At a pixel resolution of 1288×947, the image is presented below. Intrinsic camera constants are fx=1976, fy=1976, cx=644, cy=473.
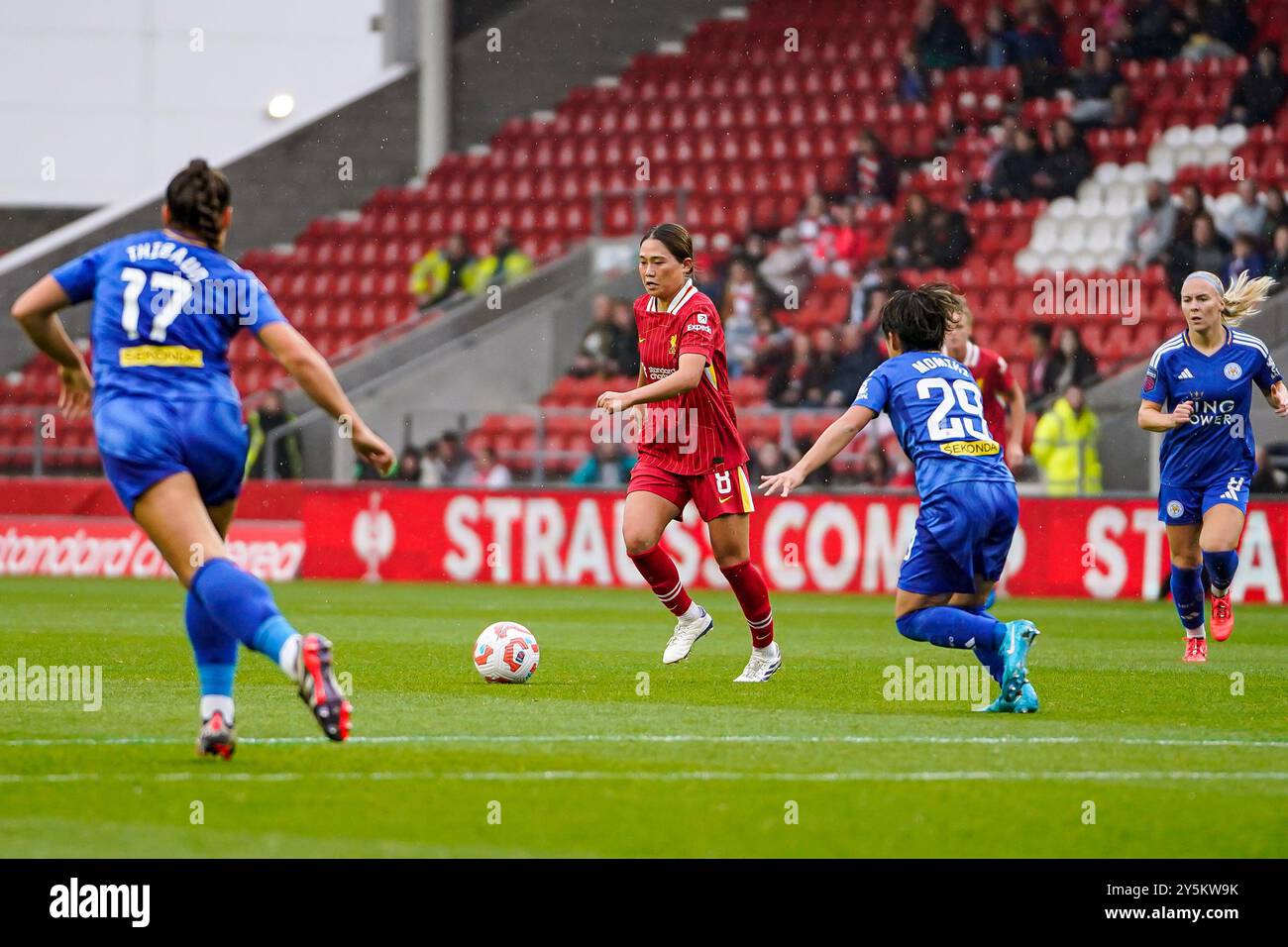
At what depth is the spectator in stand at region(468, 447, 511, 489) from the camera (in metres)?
21.6

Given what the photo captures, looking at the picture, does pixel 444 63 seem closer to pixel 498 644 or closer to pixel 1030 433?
pixel 1030 433

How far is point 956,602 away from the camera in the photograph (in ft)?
28.4

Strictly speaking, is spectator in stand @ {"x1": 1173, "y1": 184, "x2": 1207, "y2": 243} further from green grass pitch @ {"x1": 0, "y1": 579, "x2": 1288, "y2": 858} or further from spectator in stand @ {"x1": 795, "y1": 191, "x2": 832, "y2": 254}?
green grass pitch @ {"x1": 0, "y1": 579, "x2": 1288, "y2": 858}

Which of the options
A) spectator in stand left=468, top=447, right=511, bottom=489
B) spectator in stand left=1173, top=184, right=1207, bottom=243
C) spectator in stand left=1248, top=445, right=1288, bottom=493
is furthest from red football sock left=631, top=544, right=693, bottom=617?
spectator in stand left=1173, top=184, right=1207, bottom=243

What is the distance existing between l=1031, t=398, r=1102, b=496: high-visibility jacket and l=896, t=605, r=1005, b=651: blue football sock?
36.3 feet

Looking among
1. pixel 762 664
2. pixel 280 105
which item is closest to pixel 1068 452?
pixel 762 664

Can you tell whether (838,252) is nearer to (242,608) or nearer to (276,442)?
(276,442)

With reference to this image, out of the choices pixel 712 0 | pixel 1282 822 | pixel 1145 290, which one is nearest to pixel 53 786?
pixel 1282 822

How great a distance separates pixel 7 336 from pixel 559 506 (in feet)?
37.6

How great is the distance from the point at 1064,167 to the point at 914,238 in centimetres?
200

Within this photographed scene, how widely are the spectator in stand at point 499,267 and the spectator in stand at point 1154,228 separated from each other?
7.89m

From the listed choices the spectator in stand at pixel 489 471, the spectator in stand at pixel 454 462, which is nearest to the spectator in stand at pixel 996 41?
A: the spectator in stand at pixel 489 471

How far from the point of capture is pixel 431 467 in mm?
21859

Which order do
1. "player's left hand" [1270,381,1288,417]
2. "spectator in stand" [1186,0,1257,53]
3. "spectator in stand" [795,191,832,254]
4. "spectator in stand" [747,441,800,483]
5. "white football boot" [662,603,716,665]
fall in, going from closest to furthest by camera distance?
1. "white football boot" [662,603,716,665]
2. "player's left hand" [1270,381,1288,417]
3. "spectator in stand" [747,441,800,483]
4. "spectator in stand" [795,191,832,254]
5. "spectator in stand" [1186,0,1257,53]
